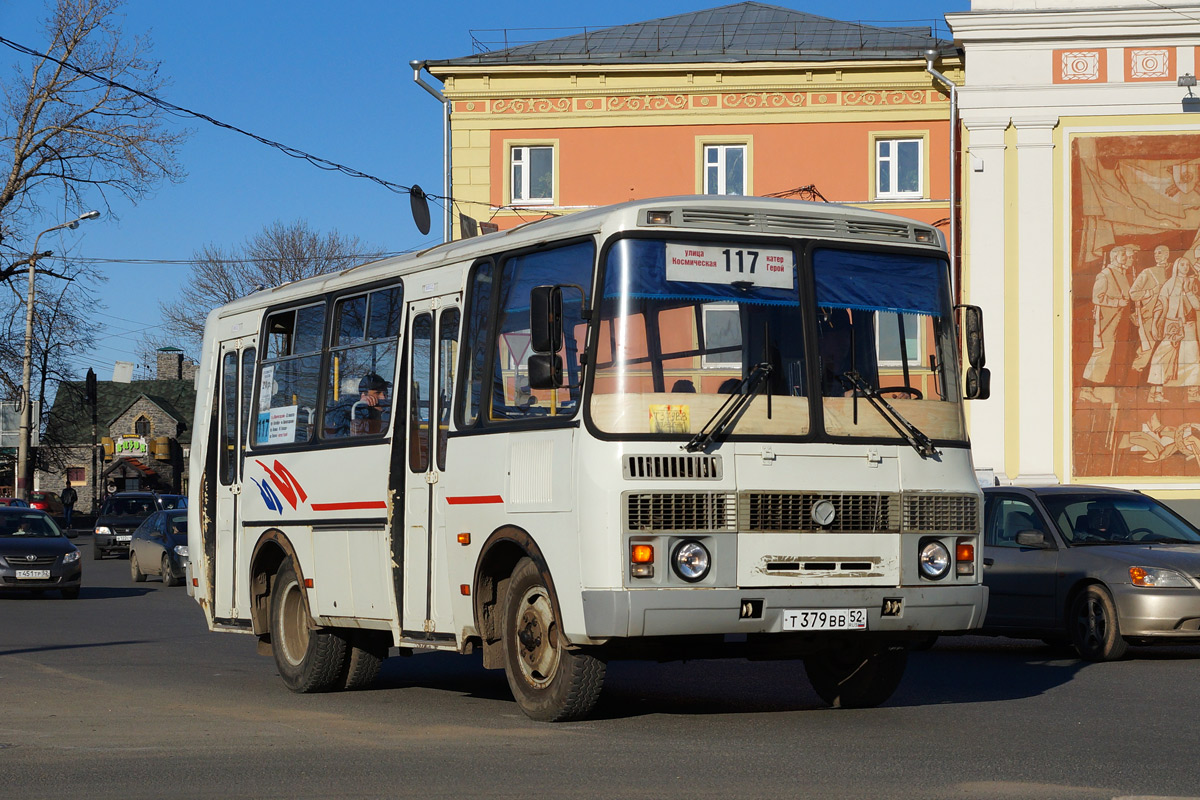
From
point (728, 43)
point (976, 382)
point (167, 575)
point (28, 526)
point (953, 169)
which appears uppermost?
point (728, 43)

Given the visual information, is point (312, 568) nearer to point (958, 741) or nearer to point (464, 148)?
point (958, 741)

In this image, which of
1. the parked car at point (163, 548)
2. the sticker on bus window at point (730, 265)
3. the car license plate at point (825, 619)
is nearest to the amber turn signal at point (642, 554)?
the car license plate at point (825, 619)

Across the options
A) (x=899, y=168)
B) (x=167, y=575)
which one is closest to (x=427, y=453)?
(x=167, y=575)

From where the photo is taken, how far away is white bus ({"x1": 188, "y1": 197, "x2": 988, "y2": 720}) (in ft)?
30.6

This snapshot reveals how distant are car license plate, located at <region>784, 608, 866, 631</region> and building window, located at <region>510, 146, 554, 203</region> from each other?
29.8 meters

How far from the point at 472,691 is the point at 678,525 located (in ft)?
11.9

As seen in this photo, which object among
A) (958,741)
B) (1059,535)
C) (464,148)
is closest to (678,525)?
(958,741)

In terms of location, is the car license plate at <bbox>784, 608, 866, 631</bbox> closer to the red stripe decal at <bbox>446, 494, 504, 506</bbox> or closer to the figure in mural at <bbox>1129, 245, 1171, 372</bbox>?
the red stripe decal at <bbox>446, 494, 504, 506</bbox>

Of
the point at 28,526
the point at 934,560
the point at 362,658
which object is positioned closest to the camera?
the point at 934,560

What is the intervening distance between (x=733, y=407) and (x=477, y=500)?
1.80 m

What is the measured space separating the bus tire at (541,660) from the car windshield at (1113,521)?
6.83 meters

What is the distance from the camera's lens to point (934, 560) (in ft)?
32.6

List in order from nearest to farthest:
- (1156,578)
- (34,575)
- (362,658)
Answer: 1. (362,658)
2. (1156,578)
3. (34,575)

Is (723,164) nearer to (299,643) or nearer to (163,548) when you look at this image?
(163,548)
